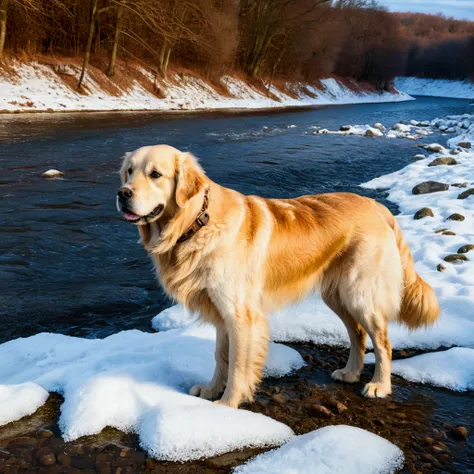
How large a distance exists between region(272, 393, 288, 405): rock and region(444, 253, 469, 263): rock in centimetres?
395

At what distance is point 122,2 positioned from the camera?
90.0 ft

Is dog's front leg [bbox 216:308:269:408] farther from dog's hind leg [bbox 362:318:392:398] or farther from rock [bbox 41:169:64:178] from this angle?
rock [bbox 41:169:64:178]

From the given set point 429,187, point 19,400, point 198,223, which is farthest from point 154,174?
point 429,187

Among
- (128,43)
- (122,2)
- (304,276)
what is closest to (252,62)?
(128,43)

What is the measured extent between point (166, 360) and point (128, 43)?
112ft

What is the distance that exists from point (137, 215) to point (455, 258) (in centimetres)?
498

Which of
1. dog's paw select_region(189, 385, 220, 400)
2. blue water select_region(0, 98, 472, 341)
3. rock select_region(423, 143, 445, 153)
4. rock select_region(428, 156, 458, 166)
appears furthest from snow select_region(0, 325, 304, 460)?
rock select_region(423, 143, 445, 153)

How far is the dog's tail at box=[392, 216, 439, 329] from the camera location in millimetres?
4273

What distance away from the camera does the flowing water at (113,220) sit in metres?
3.93

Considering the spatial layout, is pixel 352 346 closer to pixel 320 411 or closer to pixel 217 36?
pixel 320 411

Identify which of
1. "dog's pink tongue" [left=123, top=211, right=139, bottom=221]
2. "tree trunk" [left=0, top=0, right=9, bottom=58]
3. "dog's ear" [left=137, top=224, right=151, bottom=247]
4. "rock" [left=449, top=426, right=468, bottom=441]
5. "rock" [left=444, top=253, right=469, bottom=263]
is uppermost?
"tree trunk" [left=0, top=0, right=9, bottom=58]

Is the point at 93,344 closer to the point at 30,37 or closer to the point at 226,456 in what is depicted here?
the point at 226,456

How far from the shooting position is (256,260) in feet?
12.1

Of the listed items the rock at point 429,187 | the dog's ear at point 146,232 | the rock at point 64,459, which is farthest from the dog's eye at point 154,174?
the rock at point 429,187
